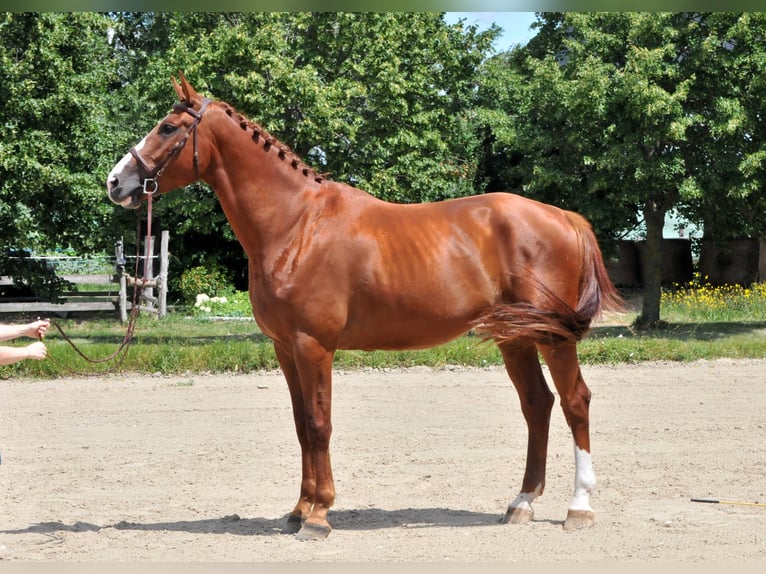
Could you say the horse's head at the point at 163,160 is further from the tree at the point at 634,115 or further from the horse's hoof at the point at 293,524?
the tree at the point at 634,115

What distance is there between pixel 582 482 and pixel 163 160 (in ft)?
9.96

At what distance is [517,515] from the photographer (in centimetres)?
554

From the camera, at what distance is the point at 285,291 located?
5211mm

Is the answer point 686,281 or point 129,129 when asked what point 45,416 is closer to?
point 129,129

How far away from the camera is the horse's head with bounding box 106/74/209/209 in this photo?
17.2 ft

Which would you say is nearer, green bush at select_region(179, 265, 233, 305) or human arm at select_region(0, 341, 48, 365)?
human arm at select_region(0, 341, 48, 365)

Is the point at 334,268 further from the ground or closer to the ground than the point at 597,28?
closer to the ground

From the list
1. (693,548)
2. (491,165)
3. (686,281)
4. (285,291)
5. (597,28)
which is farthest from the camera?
(686,281)

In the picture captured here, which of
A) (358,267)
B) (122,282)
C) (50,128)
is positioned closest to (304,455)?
(358,267)

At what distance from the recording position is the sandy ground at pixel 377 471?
504 cm

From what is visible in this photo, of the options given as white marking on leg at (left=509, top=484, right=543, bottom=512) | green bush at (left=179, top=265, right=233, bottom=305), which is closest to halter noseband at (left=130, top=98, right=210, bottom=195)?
white marking on leg at (left=509, top=484, right=543, bottom=512)

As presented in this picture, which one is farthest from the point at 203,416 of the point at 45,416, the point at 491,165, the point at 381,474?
the point at 491,165

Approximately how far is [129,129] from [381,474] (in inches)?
690

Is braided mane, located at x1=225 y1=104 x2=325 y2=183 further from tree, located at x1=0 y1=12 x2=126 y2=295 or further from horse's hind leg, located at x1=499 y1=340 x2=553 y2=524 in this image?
tree, located at x1=0 y1=12 x2=126 y2=295
